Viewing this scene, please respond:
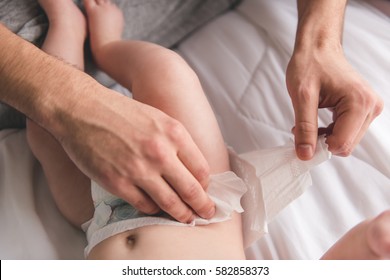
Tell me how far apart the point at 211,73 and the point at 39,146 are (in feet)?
1.20

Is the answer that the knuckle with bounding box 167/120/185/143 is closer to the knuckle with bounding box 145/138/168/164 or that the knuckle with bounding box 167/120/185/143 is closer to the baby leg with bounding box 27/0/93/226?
the knuckle with bounding box 145/138/168/164

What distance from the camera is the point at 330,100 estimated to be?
78 centimetres

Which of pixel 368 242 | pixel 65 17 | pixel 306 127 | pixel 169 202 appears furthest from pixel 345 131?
pixel 65 17

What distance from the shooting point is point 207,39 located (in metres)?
1.10

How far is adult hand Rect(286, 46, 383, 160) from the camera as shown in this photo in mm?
736

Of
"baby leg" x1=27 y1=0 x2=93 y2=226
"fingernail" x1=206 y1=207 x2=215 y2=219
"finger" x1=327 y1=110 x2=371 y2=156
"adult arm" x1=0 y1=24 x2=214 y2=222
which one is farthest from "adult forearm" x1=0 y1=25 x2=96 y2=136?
"finger" x1=327 y1=110 x2=371 y2=156

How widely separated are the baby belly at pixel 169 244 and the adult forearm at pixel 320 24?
33cm

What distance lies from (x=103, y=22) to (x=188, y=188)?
19.0 inches

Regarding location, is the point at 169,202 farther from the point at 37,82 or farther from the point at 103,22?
the point at 103,22

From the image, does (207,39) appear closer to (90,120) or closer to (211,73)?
(211,73)

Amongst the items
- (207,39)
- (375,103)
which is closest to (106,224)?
(375,103)

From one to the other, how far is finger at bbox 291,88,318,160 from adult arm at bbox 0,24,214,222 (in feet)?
0.47
